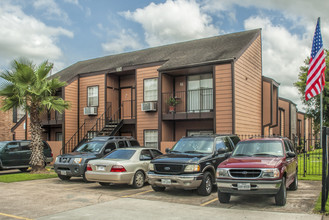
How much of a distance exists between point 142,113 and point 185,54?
4.47 metres

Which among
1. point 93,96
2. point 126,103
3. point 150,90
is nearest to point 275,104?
point 150,90

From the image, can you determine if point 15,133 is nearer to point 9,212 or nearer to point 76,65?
point 76,65

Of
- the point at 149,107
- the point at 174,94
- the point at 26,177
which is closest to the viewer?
the point at 26,177

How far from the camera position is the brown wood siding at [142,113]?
66.8 ft

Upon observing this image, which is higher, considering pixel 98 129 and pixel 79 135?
pixel 98 129

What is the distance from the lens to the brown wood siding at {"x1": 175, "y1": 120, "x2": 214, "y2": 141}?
19.4m

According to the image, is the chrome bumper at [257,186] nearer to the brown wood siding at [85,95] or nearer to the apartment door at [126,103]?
the apartment door at [126,103]

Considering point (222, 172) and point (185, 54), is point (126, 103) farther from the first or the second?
point (222, 172)

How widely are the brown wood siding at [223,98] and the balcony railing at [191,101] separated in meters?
1.36

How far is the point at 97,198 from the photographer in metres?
10.0

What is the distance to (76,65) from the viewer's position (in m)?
28.8

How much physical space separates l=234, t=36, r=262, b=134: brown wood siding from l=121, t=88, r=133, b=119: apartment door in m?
7.85

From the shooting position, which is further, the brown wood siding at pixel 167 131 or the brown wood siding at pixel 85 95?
the brown wood siding at pixel 85 95

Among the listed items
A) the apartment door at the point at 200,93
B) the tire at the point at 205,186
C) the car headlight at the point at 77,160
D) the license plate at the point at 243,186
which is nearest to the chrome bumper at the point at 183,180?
the tire at the point at 205,186
